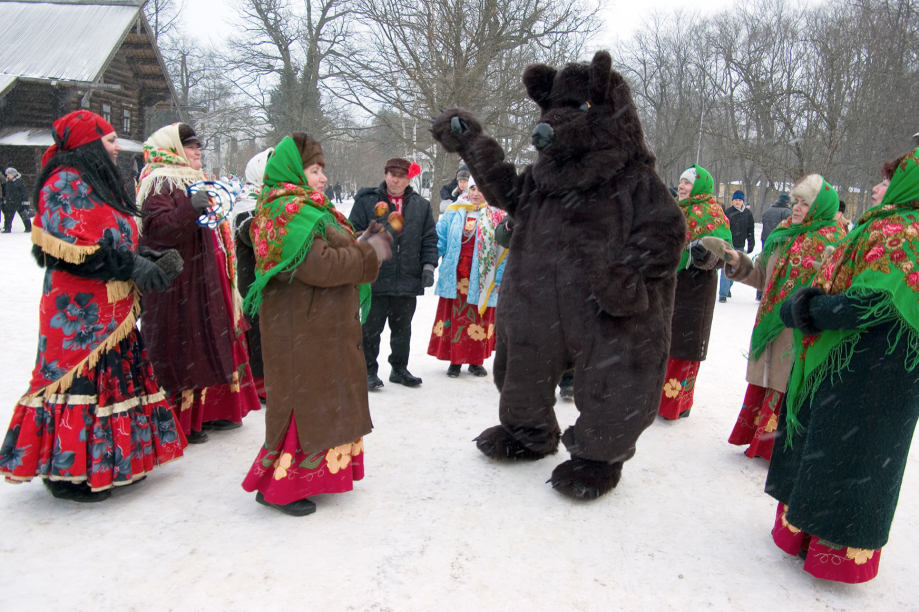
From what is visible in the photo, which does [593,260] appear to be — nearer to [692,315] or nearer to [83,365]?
[692,315]

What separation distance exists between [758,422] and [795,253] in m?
1.12

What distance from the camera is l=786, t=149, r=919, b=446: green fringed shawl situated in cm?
232

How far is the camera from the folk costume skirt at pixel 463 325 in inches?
219

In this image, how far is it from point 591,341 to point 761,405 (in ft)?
5.01

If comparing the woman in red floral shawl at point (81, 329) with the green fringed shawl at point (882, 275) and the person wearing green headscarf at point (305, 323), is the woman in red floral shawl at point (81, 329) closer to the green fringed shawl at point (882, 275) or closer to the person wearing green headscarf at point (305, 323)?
the person wearing green headscarf at point (305, 323)

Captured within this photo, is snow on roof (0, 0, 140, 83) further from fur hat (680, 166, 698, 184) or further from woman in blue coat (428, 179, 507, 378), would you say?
fur hat (680, 166, 698, 184)

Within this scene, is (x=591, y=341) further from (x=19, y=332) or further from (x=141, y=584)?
(x=19, y=332)

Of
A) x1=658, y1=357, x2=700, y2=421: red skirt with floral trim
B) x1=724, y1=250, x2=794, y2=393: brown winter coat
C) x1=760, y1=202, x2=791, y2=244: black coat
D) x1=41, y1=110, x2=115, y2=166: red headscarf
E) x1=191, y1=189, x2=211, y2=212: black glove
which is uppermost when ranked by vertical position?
x1=760, y1=202, x2=791, y2=244: black coat

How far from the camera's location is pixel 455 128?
3.43 meters

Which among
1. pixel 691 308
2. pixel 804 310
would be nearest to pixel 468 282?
pixel 691 308

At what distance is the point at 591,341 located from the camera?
3.32 meters

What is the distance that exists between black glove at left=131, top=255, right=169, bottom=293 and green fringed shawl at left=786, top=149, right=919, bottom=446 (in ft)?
9.92

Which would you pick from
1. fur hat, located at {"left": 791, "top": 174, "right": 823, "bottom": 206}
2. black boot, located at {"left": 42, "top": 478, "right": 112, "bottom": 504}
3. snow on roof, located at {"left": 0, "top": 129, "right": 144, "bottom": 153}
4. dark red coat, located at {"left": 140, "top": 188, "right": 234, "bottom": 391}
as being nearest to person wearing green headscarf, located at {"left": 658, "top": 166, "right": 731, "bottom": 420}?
fur hat, located at {"left": 791, "top": 174, "right": 823, "bottom": 206}

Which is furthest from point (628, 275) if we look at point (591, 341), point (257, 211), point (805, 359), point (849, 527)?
point (257, 211)
